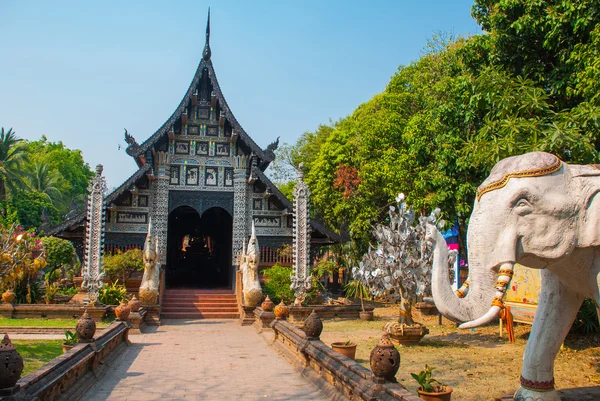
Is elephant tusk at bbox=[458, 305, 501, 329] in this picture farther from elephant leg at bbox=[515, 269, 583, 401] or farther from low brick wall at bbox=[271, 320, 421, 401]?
elephant leg at bbox=[515, 269, 583, 401]

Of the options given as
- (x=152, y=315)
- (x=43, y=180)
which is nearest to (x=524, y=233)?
(x=152, y=315)

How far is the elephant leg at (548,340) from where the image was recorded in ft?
17.1

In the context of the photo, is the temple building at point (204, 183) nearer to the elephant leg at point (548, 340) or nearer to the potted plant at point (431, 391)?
the potted plant at point (431, 391)

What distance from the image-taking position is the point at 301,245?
18281mm

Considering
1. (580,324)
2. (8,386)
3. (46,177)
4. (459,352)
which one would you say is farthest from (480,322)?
(46,177)

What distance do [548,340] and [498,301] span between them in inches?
69.5

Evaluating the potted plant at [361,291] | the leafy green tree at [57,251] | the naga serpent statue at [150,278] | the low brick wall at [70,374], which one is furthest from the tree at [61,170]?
the low brick wall at [70,374]

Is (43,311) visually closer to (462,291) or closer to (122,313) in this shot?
(122,313)

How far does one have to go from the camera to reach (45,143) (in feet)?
193

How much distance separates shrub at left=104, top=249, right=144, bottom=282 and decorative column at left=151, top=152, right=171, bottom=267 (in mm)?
997

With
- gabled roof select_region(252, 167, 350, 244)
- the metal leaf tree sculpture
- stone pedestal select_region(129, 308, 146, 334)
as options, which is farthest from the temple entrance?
the metal leaf tree sculpture

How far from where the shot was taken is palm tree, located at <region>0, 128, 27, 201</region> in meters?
38.5

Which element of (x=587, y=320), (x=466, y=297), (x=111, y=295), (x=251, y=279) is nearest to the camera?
(x=466, y=297)

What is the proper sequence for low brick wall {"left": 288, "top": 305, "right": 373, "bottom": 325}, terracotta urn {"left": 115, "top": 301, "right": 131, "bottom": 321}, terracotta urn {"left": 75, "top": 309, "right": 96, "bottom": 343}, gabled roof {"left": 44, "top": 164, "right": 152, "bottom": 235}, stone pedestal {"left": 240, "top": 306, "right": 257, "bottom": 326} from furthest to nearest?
gabled roof {"left": 44, "top": 164, "right": 152, "bottom": 235} < low brick wall {"left": 288, "top": 305, "right": 373, "bottom": 325} < stone pedestal {"left": 240, "top": 306, "right": 257, "bottom": 326} < terracotta urn {"left": 115, "top": 301, "right": 131, "bottom": 321} < terracotta urn {"left": 75, "top": 309, "right": 96, "bottom": 343}
